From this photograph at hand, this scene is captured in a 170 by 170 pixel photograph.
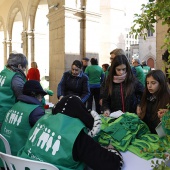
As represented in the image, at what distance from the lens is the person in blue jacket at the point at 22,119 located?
1.96 meters

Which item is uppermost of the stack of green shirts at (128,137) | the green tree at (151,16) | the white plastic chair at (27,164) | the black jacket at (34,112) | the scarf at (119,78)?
the green tree at (151,16)

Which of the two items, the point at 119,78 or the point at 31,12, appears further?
the point at 31,12

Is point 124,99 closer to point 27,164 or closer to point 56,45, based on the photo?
point 27,164

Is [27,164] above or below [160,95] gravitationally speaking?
below

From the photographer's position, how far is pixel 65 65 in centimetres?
616

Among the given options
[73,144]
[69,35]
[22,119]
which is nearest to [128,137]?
[73,144]

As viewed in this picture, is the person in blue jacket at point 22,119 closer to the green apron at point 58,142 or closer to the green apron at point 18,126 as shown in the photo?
the green apron at point 18,126

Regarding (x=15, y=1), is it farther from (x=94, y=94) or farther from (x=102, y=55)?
(x=94, y=94)

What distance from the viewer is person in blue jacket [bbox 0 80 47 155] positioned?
1.96 metres

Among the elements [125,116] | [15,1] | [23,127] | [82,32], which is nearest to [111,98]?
[125,116]

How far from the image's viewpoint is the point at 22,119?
197cm

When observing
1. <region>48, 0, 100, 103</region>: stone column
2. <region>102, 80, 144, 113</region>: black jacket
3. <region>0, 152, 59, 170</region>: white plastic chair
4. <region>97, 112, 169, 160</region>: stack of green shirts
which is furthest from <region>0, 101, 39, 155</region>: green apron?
<region>48, 0, 100, 103</region>: stone column

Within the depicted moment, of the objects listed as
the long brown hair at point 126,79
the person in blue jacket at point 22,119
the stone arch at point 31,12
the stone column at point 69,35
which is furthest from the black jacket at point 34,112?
the stone arch at point 31,12

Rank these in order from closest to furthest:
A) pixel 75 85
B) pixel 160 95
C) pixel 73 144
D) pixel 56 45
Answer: pixel 73 144
pixel 160 95
pixel 75 85
pixel 56 45
